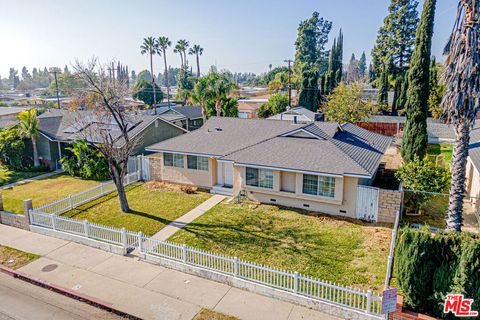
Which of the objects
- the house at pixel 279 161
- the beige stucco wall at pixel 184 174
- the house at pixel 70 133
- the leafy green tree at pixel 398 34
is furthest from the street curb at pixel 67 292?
the leafy green tree at pixel 398 34

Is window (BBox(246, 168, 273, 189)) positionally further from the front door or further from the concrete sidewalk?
the concrete sidewalk

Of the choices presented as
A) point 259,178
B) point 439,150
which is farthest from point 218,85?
point 439,150

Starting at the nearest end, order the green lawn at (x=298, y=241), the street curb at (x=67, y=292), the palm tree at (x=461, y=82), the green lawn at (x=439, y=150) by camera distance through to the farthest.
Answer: the street curb at (x=67, y=292)
the palm tree at (x=461, y=82)
the green lawn at (x=298, y=241)
the green lawn at (x=439, y=150)

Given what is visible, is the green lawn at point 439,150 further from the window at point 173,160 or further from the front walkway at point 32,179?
the front walkway at point 32,179

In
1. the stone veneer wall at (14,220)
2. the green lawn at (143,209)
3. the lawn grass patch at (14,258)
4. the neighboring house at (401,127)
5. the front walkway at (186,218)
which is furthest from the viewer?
the neighboring house at (401,127)

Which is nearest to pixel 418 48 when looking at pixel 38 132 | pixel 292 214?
pixel 292 214

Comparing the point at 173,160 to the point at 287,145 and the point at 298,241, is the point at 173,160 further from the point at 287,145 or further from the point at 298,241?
the point at 298,241

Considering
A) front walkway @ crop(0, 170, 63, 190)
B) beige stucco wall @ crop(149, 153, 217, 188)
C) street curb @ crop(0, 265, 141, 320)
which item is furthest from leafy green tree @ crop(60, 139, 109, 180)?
street curb @ crop(0, 265, 141, 320)
